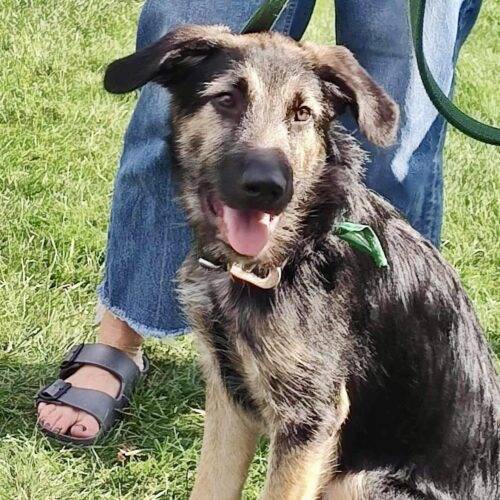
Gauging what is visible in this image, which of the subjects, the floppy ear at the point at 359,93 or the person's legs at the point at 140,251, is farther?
the person's legs at the point at 140,251

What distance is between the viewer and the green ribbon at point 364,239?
2496mm

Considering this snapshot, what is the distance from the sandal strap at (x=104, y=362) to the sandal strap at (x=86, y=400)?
0.19 feet

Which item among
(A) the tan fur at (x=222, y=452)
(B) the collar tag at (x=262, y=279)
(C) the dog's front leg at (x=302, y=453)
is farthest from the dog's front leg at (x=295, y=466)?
(B) the collar tag at (x=262, y=279)

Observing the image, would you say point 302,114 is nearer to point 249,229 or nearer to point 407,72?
point 249,229

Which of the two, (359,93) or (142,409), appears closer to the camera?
(359,93)

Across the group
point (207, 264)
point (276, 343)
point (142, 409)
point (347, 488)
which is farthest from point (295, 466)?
point (142, 409)

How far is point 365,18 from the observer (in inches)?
119

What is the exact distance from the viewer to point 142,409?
356cm

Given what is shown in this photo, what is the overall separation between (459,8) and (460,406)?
4.08 ft

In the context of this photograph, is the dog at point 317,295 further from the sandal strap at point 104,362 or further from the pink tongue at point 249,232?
the sandal strap at point 104,362

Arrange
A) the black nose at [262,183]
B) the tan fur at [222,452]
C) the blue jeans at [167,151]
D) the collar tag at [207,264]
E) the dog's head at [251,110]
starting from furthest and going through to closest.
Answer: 1. the blue jeans at [167,151]
2. the tan fur at [222,452]
3. the collar tag at [207,264]
4. the dog's head at [251,110]
5. the black nose at [262,183]

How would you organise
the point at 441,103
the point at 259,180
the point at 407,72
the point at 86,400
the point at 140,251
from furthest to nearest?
the point at 140,251, the point at 86,400, the point at 407,72, the point at 441,103, the point at 259,180

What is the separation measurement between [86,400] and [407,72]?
→ 153cm

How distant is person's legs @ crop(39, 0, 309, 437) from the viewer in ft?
11.1
